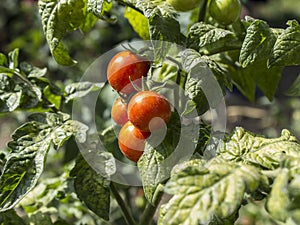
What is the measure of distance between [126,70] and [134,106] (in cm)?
8

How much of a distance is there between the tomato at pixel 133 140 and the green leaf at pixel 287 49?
0.80ft

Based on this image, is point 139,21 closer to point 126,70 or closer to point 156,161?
point 126,70

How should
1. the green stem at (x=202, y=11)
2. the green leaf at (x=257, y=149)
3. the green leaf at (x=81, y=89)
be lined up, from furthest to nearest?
1. the green leaf at (x=81, y=89)
2. the green stem at (x=202, y=11)
3. the green leaf at (x=257, y=149)

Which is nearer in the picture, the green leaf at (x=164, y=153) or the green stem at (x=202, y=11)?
the green leaf at (x=164, y=153)

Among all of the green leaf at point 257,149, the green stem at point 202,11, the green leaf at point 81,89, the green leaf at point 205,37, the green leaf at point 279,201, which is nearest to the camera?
the green leaf at point 279,201

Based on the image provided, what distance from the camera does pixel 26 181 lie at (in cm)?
97

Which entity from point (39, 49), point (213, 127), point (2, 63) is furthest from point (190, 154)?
point (39, 49)

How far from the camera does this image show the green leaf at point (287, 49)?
3.00ft

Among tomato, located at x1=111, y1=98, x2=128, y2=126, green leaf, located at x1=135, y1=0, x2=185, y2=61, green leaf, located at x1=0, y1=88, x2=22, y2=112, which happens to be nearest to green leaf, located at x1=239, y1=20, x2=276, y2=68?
green leaf, located at x1=135, y1=0, x2=185, y2=61

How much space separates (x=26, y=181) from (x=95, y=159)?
164 mm

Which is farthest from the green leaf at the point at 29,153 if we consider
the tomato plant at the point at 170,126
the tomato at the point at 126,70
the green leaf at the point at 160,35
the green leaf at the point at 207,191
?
the green leaf at the point at 207,191

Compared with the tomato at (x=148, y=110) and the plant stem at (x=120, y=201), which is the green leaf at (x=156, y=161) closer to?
the tomato at (x=148, y=110)

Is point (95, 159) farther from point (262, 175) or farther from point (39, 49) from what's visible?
point (39, 49)

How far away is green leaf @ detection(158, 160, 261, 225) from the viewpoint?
2.25 ft
